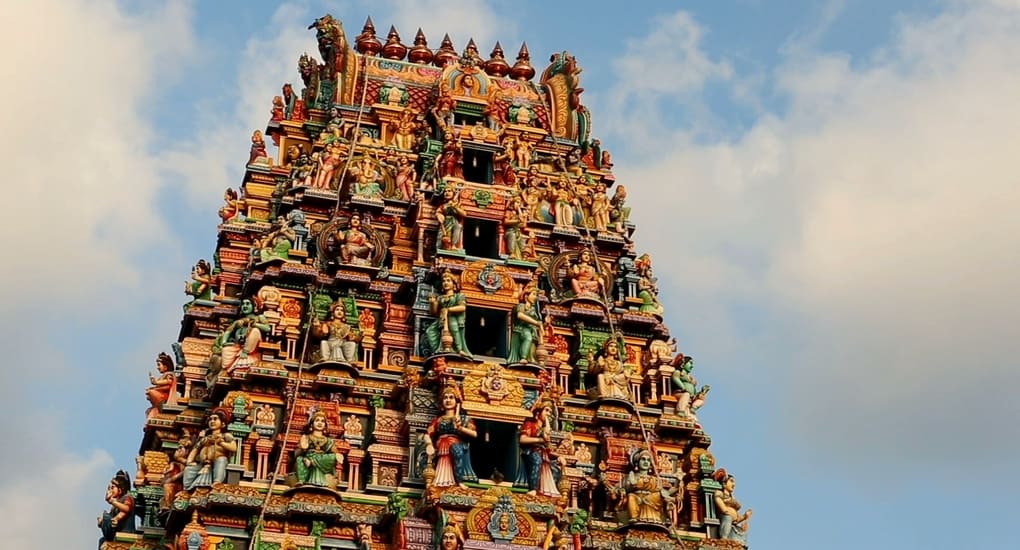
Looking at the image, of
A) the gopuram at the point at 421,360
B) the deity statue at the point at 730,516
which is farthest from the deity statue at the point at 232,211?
the deity statue at the point at 730,516

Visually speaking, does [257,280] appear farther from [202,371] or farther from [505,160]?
[505,160]

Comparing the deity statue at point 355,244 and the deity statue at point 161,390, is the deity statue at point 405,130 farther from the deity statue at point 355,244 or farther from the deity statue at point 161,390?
the deity statue at point 161,390

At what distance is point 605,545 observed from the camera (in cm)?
3669

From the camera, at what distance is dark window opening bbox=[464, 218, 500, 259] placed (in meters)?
41.5

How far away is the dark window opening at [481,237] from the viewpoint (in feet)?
136

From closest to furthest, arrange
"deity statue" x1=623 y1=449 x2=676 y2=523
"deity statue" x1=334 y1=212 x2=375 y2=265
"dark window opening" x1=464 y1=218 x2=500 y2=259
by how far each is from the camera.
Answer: "deity statue" x1=623 y1=449 x2=676 y2=523, "deity statue" x1=334 y1=212 x2=375 y2=265, "dark window opening" x1=464 y1=218 x2=500 y2=259

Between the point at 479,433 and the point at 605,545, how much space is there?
3.79 m

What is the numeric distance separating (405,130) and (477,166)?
243 cm

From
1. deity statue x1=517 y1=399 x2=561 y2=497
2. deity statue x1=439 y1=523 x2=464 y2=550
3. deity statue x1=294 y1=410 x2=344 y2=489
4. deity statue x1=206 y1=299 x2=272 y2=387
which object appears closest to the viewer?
deity statue x1=439 y1=523 x2=464 y2=550

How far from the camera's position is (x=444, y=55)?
49.2m

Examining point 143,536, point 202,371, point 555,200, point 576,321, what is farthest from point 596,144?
point 143,536

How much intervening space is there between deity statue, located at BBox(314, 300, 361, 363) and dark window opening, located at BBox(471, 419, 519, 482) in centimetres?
357

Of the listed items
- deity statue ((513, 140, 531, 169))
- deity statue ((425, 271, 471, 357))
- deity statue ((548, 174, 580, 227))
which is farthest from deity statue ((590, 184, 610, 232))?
deity statue ((425, 271, 471, 357))

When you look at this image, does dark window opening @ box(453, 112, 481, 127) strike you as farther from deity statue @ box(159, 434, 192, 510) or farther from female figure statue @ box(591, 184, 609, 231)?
deity statue @ box(159, 434, 192, 510)
